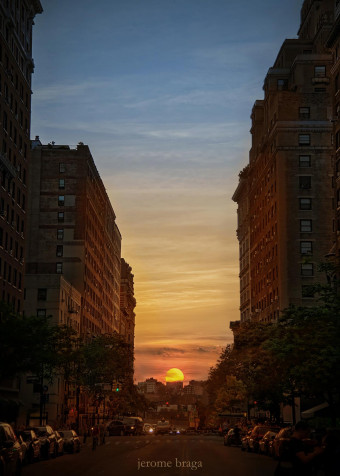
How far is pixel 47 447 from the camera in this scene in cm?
4519

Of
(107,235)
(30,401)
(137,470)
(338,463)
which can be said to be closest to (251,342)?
(30,401)

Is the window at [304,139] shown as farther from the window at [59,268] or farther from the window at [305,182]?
the window at [59,268]

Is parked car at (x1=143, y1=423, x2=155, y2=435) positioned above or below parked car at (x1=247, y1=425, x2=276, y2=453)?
below

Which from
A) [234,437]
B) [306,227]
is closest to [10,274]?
[234,437]

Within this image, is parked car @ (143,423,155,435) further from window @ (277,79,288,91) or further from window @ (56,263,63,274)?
window @ (277,79,288,91)

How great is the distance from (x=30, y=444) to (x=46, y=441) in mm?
4485

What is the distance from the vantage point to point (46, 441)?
45.2 metres

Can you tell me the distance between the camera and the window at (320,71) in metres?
112

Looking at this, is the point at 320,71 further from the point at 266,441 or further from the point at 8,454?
the point at 8,454

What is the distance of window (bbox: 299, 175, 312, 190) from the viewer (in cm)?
10662

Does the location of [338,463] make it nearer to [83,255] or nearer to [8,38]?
[8,38]

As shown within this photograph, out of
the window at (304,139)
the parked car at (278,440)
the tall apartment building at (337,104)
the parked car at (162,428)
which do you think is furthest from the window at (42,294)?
the parked car at (278,440)

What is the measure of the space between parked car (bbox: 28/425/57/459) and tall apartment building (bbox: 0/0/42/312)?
2846 centimetres

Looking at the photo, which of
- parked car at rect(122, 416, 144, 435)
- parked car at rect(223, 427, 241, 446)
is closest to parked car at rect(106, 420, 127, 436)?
parked car at rect(122, 416, 144, 435)
